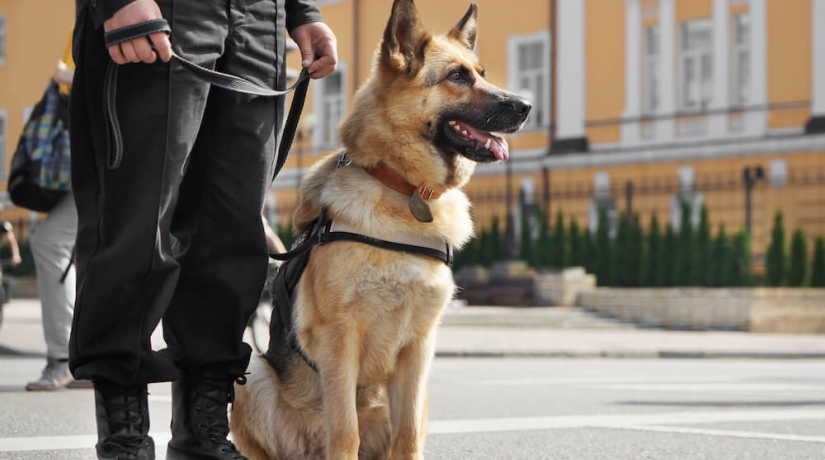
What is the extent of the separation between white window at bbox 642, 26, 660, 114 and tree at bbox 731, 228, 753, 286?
21.0 ft

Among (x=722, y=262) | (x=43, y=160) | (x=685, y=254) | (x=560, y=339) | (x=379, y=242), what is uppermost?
(x=43, y=160)

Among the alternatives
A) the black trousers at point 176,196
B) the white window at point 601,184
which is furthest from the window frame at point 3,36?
the black trousers at point 176,196

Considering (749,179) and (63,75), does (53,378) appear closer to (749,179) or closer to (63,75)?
(63,75)

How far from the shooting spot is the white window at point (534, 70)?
29828mm

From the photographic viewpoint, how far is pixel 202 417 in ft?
12.9

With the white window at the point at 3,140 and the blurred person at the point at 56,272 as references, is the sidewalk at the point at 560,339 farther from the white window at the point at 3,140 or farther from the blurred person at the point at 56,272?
the white window at the point at 3,140

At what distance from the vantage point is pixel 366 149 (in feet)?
14.0

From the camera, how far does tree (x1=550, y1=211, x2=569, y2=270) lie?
2542cm

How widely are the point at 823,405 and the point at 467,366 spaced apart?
15.9 ft

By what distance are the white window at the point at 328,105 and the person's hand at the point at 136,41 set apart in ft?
97.6

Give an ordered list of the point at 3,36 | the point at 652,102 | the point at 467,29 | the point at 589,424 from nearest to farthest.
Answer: the point at 467,29
the point at 589,424
the point at 652,102
the point at 3,36

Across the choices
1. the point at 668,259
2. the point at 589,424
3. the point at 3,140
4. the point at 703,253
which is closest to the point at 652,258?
the point at 668,259

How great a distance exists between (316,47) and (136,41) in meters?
0.76

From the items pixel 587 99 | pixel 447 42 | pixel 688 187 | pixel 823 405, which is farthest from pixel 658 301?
pixel 447 42
